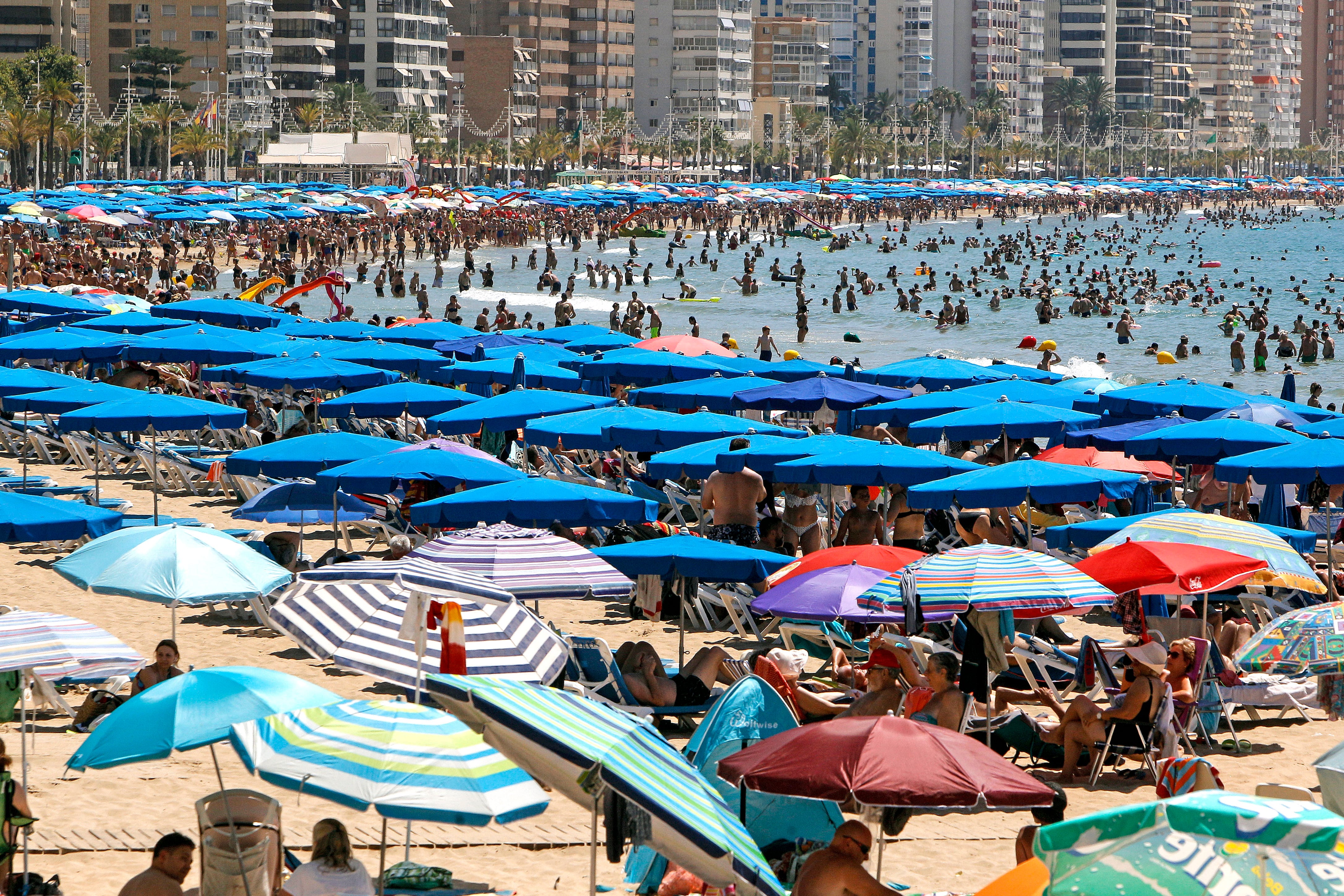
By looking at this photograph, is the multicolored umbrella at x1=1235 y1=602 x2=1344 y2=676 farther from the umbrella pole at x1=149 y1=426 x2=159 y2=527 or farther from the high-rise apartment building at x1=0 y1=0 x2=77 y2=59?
the high-rise apartment building at x1=0 y1=0 x2=77 y2=59

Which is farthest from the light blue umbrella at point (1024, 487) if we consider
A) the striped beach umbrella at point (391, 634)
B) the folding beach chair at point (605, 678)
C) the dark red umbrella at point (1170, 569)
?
the striped beach umbrella at point (391, 634)

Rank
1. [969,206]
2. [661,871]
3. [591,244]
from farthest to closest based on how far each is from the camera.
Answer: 1. [969,206]
2. [591,244]
3. [661,871]

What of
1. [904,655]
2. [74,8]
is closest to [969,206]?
[74,8]

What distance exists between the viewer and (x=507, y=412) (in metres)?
16.0

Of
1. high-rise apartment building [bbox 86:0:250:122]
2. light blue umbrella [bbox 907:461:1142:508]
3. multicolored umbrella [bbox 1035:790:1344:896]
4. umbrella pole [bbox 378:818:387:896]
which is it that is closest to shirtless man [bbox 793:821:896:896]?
umbrella pole [bbox 378:818:387:896]

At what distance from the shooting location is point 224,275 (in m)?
53.4

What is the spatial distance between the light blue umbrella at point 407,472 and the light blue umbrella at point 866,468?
2.22 metres

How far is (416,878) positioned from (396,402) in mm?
10266

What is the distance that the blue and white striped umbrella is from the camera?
301 inches

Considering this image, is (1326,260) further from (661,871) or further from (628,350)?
(661,871)

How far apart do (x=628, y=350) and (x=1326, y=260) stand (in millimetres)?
Result: 82463

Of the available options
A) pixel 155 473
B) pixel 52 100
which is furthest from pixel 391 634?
pixel 52 100

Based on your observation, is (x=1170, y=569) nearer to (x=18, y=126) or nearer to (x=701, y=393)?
(x=701, y=393)

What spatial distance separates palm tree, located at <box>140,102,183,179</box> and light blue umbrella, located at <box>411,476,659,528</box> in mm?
85694
